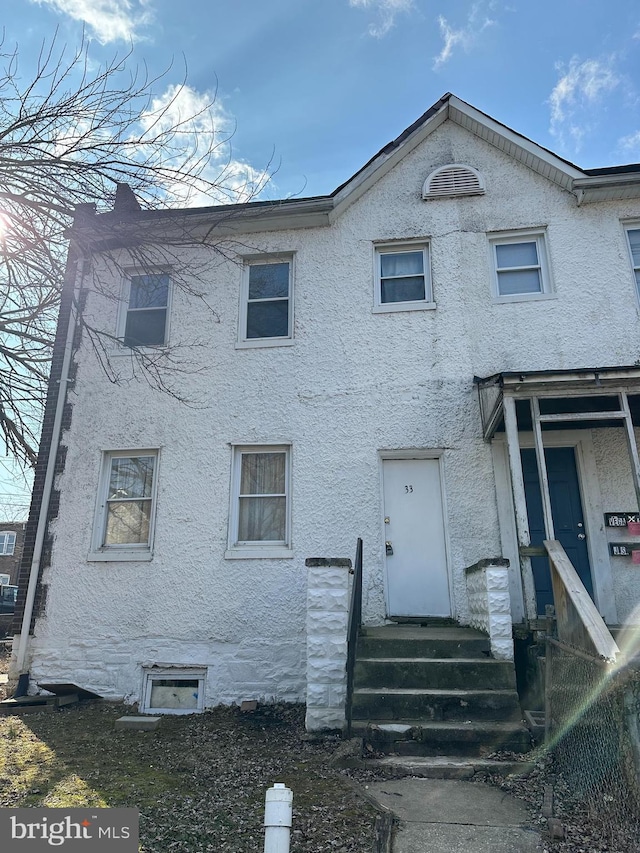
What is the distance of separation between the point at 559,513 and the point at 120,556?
586 cm

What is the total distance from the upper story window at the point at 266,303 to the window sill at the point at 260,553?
9.64 ft

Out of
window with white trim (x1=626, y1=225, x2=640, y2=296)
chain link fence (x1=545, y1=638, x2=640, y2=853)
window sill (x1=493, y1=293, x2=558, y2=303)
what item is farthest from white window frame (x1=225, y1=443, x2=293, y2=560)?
window with white trim (x1=626, y1=225, x2=640, y2=296)

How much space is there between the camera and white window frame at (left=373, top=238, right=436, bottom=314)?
8.42 m

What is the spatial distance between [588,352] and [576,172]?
2.59m

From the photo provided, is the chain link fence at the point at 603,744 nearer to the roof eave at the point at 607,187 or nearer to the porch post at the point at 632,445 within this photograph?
the porch post at the point at 632,445

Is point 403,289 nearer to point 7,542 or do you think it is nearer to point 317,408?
point 317,408

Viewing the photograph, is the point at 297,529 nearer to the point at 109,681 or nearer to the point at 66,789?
the point at 109,681

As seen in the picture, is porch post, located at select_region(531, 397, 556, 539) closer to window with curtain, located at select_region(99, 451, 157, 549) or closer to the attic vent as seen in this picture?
the attic vent

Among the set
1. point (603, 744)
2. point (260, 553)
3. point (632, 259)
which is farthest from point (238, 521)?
point (632, 259)

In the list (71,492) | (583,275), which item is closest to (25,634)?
(71,492)

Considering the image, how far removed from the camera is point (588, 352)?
308 inches

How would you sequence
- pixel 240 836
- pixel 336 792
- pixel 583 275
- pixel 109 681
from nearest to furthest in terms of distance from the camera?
pixel 240 836, pixel 336 792, pixel 109 681, pixel 583 275

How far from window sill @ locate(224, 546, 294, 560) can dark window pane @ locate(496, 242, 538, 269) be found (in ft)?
16.6

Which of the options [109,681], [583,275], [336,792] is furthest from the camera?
[583,275]
